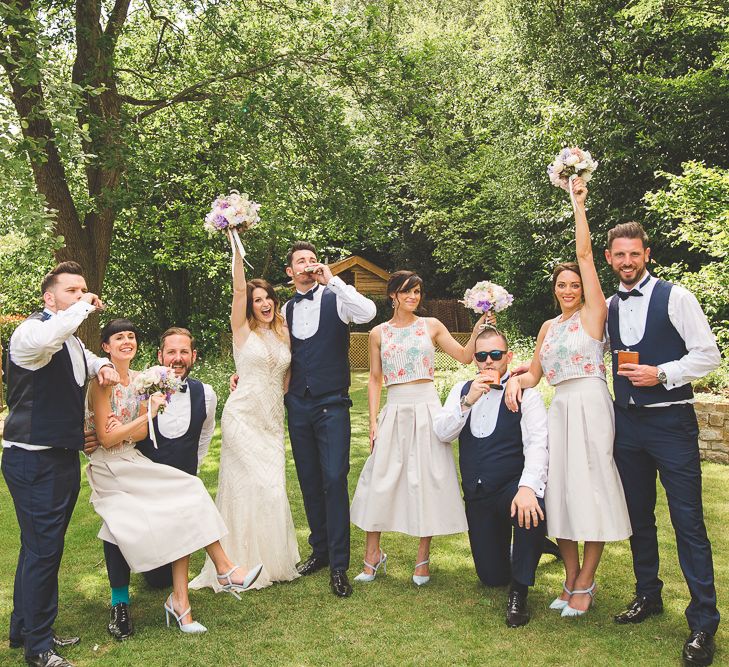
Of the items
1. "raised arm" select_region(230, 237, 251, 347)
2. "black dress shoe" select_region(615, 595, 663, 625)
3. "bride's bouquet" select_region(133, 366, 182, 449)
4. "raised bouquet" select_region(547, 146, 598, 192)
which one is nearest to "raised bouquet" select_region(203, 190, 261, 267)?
"raised arm" select_region(230, 237, 251, 347)

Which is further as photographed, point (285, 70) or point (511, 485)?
point (285, 70)

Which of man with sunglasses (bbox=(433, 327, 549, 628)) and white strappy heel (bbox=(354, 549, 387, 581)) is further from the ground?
man with sunglasses (bbox=(433, 327, 549, 628))

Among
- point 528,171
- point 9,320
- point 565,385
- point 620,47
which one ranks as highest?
Answer: point 620,47

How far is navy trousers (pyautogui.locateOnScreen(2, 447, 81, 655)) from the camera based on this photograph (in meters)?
3.64

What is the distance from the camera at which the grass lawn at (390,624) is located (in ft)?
12.4

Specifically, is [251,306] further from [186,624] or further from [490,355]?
[186,624]

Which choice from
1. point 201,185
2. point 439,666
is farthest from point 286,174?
point 439,666

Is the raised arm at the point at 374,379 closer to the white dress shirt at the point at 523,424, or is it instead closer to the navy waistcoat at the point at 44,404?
the white dress shirt at the point at 523,424

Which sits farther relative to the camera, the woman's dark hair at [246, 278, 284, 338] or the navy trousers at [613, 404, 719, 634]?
the woman's dark hair at [246, 278, 284, 338]

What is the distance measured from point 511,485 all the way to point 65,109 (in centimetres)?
599

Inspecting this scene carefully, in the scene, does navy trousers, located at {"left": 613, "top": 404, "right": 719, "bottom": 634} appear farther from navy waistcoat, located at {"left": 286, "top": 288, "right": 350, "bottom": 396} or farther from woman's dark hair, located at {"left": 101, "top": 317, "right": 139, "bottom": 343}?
woman's dark hair, located at {"left": 101, "top": 317, "right": 139, "bottom": 343}

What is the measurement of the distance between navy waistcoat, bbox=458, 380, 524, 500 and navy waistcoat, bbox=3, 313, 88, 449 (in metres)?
2.27

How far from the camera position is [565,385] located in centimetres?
421

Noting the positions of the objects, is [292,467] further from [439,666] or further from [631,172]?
[631,172]
